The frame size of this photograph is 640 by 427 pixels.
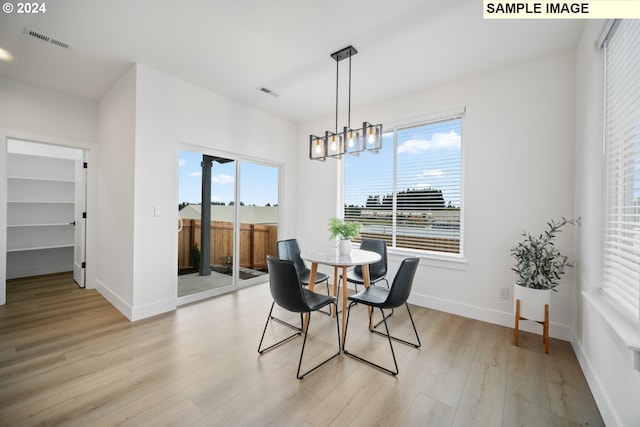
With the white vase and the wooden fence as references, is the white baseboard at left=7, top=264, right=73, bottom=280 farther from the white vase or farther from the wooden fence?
the white vase

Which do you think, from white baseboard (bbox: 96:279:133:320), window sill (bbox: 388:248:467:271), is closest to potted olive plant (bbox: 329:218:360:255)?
window sill (bbox: 388:248:467:271)

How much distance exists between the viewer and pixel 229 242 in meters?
4.14

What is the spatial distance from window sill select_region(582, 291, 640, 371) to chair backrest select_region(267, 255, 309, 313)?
5.80ft

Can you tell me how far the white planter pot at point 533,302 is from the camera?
2.43m

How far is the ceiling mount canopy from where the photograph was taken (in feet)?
8.47

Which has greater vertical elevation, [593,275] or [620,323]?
[593,275]

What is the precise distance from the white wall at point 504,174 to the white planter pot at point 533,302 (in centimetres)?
42

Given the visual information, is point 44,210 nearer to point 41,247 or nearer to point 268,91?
point 41,247

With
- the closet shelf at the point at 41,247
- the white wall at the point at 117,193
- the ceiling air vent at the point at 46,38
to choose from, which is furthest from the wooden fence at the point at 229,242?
the closet shelf at the point at 41,247

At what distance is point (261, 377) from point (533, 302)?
2.50 m

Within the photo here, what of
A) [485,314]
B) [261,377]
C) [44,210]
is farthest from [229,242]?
[44,210]

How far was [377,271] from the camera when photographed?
3350 mm

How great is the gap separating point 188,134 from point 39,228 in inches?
149

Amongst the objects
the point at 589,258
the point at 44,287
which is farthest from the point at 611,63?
the point at 44,287
